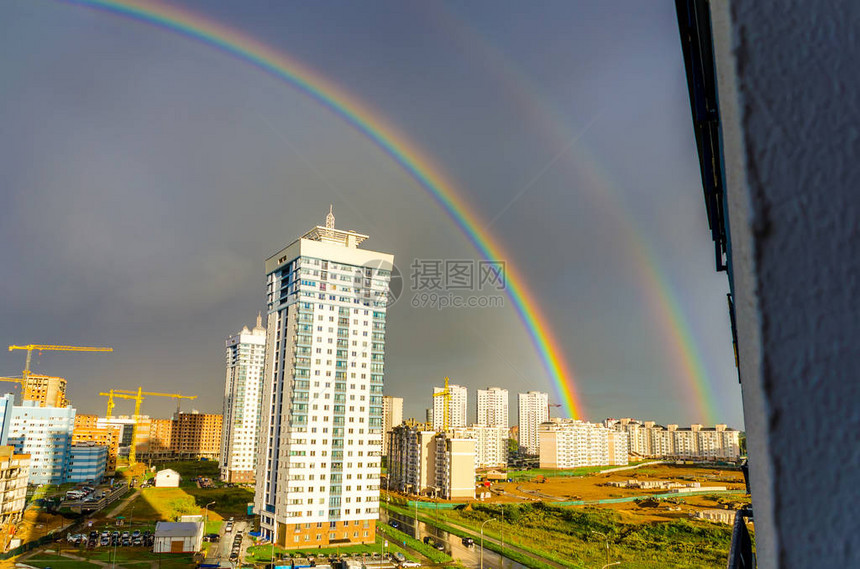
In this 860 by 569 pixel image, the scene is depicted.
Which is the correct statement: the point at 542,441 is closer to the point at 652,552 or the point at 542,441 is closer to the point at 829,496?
the point at 652,552

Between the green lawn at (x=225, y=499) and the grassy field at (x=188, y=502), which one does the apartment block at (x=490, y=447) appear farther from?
the grassy field at (x=188, y=502)

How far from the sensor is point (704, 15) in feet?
2.51

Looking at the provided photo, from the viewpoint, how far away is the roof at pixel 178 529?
25656 millimetres

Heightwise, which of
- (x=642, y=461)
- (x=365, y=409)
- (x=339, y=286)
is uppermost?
(x=339, y=286)

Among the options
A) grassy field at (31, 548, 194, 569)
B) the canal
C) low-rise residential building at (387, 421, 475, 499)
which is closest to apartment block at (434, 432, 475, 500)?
low-rise residential building at (387, 421, 475, 499)

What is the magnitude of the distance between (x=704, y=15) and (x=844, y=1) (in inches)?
19.7

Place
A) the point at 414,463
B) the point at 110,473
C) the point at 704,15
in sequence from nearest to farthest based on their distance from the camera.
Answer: the point at 704,15 → the point at 414,463 → the point at 110,473

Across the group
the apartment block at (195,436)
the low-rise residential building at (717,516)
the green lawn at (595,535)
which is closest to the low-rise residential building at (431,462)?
the green lawn at (595,535)

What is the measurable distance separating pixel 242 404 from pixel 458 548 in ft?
122

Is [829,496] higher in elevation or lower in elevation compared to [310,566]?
higher

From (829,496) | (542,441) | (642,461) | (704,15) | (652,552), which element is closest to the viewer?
(829,496)

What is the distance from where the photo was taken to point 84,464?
5134cm

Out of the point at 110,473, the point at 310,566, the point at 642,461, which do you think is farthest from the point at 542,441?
the point at 310,566

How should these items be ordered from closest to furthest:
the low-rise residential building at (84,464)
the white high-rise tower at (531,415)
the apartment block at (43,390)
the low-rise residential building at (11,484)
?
the low-rise residential building at (11,484), the low-rise residential building at (84,464), the apartment block at (43,390), the white high-rise tower at (531,415)
